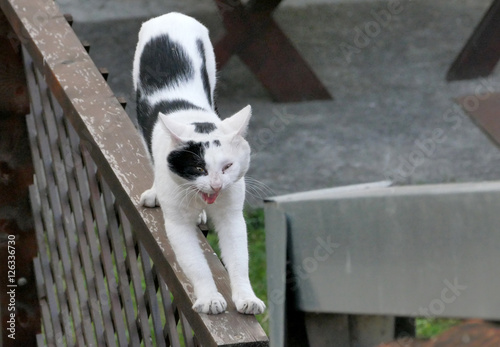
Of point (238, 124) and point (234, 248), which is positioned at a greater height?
point (238, 124)

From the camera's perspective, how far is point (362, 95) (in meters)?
5.45

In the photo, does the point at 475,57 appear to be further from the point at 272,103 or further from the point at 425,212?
the point at 425,212

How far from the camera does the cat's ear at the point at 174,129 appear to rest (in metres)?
1.81

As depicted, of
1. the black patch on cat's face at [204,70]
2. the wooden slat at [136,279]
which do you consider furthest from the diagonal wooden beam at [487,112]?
the wooden slat at [136,279]

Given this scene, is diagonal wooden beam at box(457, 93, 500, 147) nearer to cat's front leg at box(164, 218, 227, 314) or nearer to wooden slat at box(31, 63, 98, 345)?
wooden slat at box(31, 63, 98, 345)

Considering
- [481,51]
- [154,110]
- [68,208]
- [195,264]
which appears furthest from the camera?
[481,51]

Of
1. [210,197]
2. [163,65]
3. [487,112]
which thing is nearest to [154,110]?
[163,65]

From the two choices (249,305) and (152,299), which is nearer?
(249,305)

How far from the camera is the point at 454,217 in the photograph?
2.45 feet

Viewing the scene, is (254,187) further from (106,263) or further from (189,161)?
(106,263)

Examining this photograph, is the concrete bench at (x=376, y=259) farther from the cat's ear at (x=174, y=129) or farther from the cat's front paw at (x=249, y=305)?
the cat's ear at (x=174, y=129)

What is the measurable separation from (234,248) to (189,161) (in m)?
0.21

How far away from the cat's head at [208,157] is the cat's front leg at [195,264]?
0.27 ft

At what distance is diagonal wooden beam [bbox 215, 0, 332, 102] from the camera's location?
492 centimetres
